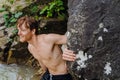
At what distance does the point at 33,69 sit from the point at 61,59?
2561 millimetres

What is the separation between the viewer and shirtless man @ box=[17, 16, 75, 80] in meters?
4.93

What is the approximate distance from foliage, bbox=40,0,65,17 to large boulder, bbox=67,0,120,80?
277cm

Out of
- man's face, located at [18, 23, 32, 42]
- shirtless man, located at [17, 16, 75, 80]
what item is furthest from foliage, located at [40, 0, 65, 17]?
man's face, located at [18, 23, 32, 42]

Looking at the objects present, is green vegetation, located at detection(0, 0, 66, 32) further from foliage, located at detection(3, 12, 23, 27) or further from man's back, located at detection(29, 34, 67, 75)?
man's back, located at detection(29, 34, 67, 75)

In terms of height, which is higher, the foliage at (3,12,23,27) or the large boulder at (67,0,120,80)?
the large boulder at (67,0,120,80)

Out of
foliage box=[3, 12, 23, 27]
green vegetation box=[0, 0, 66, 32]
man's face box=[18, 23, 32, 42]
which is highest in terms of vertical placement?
man's face box=[18, 23, 32, 42]

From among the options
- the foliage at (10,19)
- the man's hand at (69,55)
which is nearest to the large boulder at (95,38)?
the man's hand at (69,55)

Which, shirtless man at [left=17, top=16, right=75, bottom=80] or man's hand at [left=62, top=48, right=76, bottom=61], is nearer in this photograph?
man's hand at [left=62, top=48, right=76, bottom=61]

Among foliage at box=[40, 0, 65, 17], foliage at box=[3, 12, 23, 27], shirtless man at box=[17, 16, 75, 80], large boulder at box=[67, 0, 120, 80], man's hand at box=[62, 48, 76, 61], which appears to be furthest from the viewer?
foliage at box=[3, 12, 23, 27]

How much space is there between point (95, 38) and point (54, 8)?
323 cm

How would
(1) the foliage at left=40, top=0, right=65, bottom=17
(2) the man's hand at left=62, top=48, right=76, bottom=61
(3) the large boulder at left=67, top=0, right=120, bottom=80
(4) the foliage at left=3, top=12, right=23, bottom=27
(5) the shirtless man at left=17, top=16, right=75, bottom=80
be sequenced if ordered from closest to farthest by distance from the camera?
(3) the large boulder at left=67, top=0, right=120, bottom=80 < (2) the man's hand at left=62, top=48, right=76, bottom=61 < (5) the shirtless man at left=17, top=16, right=75, bottom=80 < (1) the foliage at left=40, top=0, right=65, bottom=17 < (4) the foliage at left=3, top=12, right=23, bottom=27

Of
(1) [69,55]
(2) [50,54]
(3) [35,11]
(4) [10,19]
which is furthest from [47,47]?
(4) [10,19]

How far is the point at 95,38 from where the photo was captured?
459cm

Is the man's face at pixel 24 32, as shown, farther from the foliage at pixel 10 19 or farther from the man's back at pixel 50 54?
the foliage at pixel 10 19
